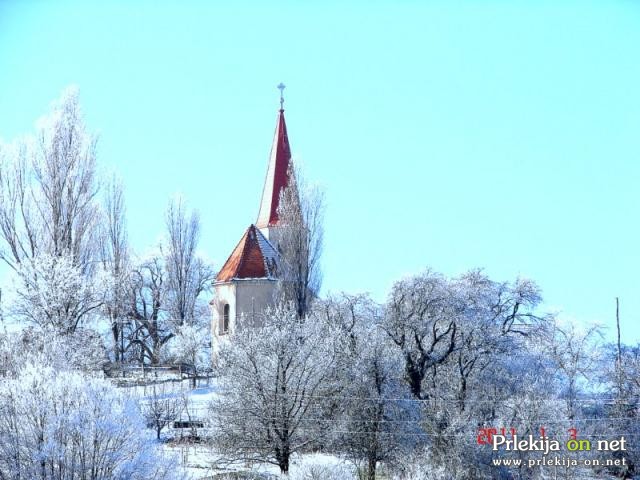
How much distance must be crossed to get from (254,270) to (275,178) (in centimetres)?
489

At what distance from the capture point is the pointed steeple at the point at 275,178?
42.2 metres

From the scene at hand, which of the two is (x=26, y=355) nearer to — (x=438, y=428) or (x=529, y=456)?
(x=438, y=428)

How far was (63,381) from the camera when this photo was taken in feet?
67.8

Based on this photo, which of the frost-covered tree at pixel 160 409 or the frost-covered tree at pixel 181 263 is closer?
the frost-covered tree at pixel 160 409

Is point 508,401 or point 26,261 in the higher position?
point 26,261

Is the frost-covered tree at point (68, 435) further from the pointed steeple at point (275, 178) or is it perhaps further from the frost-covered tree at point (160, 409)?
the pointed steeple at point (275, 178)

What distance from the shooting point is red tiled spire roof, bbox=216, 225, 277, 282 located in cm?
4006

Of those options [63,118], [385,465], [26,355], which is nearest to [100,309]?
[63,118]

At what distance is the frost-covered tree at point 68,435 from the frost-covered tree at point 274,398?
5653 mm

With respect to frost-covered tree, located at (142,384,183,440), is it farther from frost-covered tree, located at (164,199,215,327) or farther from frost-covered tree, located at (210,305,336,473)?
frost-covered tree, located at (164,199,215,327)

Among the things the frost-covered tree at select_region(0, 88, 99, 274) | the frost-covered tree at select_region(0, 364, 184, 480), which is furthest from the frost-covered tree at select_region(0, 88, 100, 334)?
the frost-covered tree at select_region(0, 364, 184, 480)

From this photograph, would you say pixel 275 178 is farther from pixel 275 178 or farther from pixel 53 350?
pixel 53 350

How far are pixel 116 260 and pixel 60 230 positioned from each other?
7222 mm

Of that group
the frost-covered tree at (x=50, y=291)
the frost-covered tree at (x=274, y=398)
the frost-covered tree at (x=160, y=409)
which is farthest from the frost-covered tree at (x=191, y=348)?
the frost-covered tree at (x=274, y=398)
